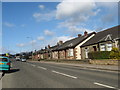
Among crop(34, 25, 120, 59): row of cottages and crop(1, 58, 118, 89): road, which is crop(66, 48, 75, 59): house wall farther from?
crop(1, 58, 118, 89): road

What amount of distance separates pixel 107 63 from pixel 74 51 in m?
18.9

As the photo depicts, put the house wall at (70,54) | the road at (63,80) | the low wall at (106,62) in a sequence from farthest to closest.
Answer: the house wall at (70,54) < the low wall at (106,62) < the road at (63,80)

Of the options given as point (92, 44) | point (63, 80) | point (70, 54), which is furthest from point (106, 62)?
point (70, 54)

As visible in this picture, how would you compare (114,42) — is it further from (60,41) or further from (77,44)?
(60,41)

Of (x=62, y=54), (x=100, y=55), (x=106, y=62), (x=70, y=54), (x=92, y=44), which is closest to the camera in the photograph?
(x=106, y=62)

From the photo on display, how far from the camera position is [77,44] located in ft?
130

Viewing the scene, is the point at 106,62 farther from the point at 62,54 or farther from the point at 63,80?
the point at 62,54

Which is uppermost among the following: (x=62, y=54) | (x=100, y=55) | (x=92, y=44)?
(x=92, y=44)

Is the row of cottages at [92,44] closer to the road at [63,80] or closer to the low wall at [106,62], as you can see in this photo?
the low wall at [106,62]

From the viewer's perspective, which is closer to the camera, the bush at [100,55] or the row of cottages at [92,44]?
the bush at [100,55]

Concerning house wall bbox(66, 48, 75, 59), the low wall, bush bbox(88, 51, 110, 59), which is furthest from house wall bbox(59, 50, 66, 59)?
the low wall

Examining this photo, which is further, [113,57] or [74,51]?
[74,51]

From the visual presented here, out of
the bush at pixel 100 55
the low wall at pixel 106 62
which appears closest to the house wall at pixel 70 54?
the bush at pixel 100 55

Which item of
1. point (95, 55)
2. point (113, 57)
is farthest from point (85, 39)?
point (113, 57)
